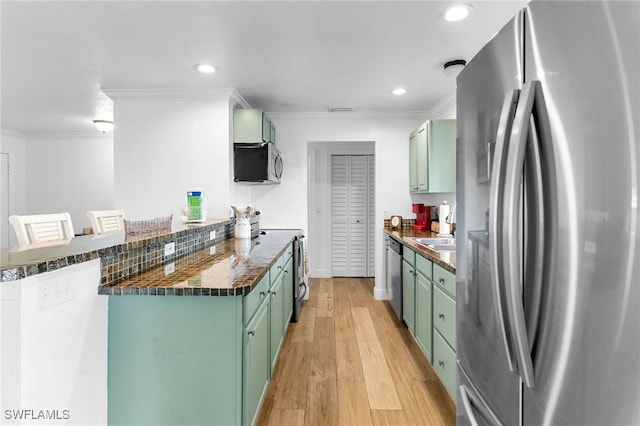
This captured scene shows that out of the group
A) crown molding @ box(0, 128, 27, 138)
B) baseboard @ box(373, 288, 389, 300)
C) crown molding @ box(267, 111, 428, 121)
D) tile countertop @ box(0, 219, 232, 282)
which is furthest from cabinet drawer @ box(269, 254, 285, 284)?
A: crown molding @ box(0, 128, 27, 138)

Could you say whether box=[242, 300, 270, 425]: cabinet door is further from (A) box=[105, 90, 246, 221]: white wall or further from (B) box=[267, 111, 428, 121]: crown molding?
(B) box=[267, 111, 428, 121]: crown molding

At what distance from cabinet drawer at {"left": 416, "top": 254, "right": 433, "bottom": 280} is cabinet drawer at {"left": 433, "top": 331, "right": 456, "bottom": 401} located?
0.39 m

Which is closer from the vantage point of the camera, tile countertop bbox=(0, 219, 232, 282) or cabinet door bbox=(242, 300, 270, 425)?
tile countertop bbox=(0, 219, 232, 282)

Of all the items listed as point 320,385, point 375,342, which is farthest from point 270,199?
point 320,385

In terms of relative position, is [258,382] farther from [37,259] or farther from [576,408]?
[576,408]

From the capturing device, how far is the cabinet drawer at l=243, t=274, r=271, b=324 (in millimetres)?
1475

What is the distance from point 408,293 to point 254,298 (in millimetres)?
1764

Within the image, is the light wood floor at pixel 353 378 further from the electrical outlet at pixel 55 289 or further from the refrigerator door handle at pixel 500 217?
the refrigerator door handle at pixel 500 217

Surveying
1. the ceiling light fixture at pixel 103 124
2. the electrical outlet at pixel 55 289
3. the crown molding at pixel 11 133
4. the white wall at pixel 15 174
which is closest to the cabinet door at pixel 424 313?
the electrical outlet at pixel 55 289

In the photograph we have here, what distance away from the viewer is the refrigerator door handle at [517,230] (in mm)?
716

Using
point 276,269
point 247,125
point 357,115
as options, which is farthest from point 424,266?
point 357,115

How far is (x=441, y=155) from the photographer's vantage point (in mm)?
3494

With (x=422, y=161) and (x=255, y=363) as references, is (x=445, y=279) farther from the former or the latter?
(x=422, y=161)

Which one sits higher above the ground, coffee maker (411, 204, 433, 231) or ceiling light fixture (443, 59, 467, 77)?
ceiling light fixture (443, 59, 467, 77)
